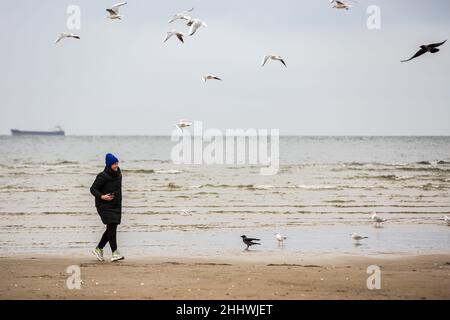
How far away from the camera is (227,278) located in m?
9.66

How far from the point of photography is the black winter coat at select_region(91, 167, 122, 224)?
10992mm

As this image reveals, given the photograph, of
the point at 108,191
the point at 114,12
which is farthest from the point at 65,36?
the point at 108,191

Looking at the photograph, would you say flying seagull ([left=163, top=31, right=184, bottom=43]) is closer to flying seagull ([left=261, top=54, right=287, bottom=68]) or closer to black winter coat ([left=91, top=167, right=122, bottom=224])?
flying seagull ([left=261, top=54, right=287, bottom=68])

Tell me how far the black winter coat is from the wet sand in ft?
2.48

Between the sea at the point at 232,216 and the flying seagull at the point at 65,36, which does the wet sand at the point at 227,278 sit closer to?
the sea at the point at 232,216

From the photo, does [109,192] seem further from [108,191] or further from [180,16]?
[180,16]

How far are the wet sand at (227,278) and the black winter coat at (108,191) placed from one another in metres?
0.76

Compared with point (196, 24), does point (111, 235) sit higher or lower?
lower

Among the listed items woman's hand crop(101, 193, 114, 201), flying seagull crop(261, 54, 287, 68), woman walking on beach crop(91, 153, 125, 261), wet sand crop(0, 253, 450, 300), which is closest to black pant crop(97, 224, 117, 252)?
woman walking on beach crop(91, 153, 125, 261)

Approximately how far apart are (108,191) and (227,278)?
257 cm

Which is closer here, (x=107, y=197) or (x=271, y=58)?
(x=107, y=197)

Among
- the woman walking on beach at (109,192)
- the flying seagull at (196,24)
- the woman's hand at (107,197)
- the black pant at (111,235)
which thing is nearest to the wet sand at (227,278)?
the black pant at (111,235)

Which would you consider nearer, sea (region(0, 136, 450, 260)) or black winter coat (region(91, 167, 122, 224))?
black winter coat (region(91, 167, 122, 224))

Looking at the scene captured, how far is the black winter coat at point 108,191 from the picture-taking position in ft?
36.1
